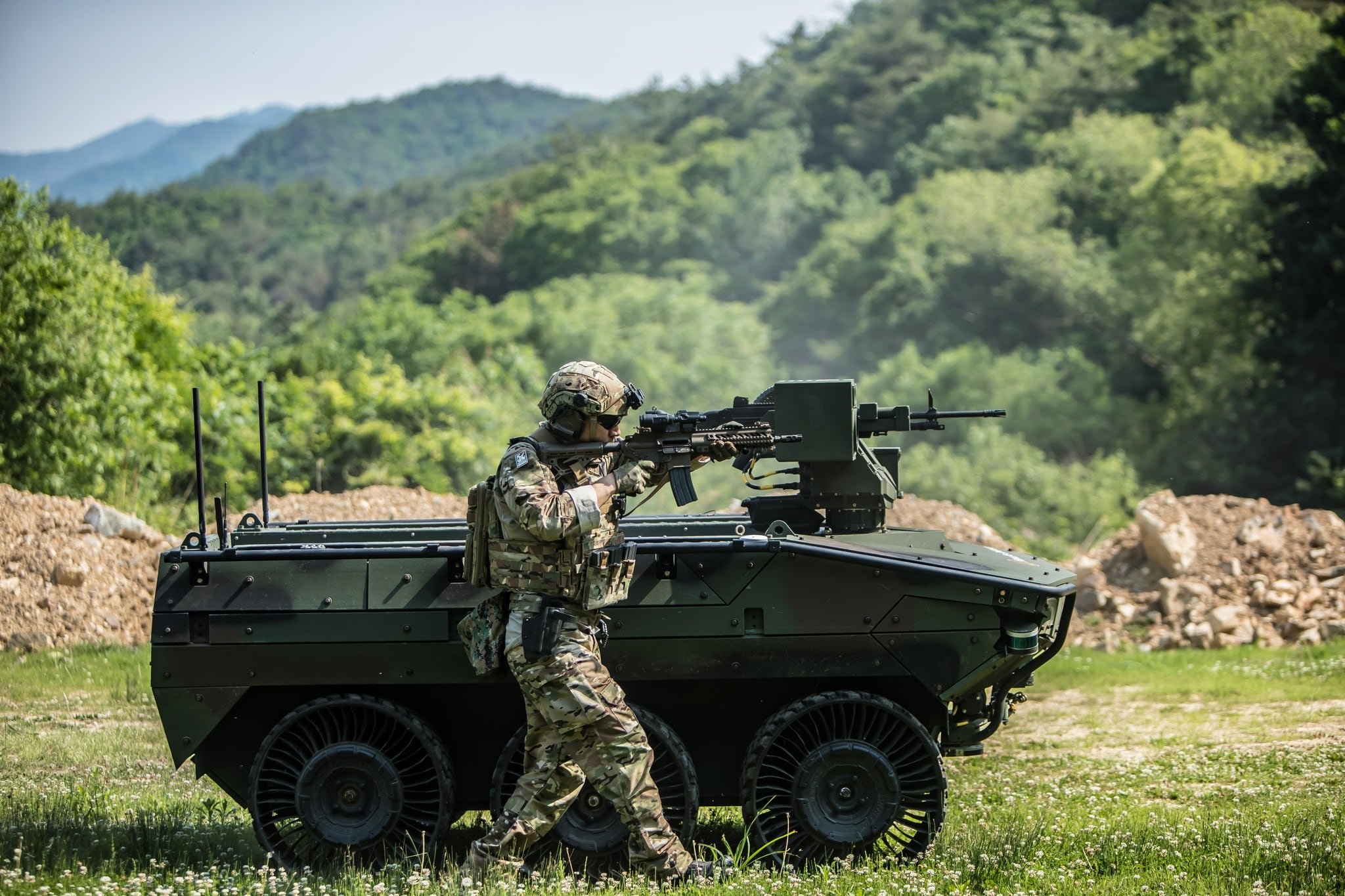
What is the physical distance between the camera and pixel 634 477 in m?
6.13

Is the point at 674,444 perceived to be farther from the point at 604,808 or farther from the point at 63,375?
the point at 63,375

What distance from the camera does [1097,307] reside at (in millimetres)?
34344

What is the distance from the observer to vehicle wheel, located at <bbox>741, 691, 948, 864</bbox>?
20.6ft

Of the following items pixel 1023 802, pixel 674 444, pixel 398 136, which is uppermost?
pixel 398 136

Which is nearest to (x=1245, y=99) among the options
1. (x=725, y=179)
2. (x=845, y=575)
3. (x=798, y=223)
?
(x=798, y=223)

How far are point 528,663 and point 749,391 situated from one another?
2812 centimetres

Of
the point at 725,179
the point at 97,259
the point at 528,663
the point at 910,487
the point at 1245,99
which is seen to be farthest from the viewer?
the point at 725,179

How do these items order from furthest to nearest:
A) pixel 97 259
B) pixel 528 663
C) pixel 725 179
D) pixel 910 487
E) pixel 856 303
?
pixel 725 179 → pixel 856 303 → pixel 910 487 → pixel 97 259 → pixel 528 663

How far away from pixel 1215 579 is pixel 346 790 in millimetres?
9975

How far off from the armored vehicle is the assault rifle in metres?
0.08

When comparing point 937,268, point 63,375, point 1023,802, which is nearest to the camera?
point 1023,802

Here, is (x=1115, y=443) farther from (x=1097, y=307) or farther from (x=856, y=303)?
(x=856, y=303)

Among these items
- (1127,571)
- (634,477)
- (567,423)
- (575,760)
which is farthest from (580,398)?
(1127,571)

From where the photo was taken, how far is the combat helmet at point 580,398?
6.08 metres
